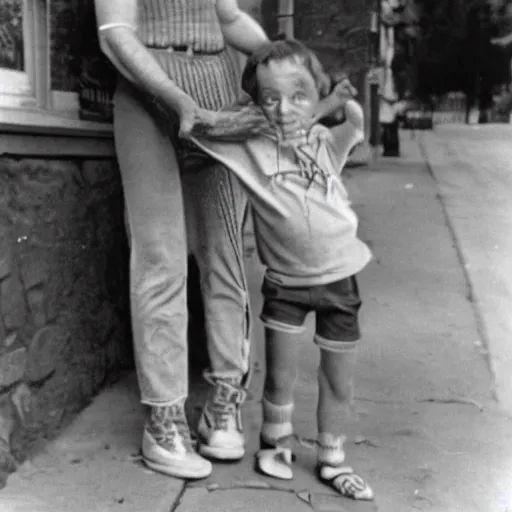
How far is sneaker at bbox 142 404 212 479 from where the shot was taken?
272 cm

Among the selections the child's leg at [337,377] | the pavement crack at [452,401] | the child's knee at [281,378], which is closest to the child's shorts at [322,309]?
the child's leg at [337,377]

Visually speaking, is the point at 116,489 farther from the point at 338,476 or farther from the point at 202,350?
the point at 202,350

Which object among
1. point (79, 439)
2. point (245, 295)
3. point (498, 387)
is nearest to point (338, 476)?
point (245, 295)

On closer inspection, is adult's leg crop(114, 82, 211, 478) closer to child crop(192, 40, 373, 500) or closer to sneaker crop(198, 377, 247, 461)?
sneaker crop(198, 377, 247, 461)

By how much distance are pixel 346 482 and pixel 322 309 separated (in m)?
0.55

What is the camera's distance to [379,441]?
10.2 feet

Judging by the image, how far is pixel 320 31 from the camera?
173 inches

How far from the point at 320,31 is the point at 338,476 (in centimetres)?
256

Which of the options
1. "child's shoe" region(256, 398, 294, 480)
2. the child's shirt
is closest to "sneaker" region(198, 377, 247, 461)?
"child's shoe" region(256, 398, 294, 480)

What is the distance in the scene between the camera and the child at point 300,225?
2502 millimetres

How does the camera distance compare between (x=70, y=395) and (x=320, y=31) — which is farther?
(x=320, y=31)

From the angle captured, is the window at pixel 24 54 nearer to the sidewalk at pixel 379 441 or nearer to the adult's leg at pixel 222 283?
the adult's leg at pixel 222 283

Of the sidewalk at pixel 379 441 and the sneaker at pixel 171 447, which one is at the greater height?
the sneaker at pixel 171 447

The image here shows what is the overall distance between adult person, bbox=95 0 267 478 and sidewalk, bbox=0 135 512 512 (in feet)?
0.56
